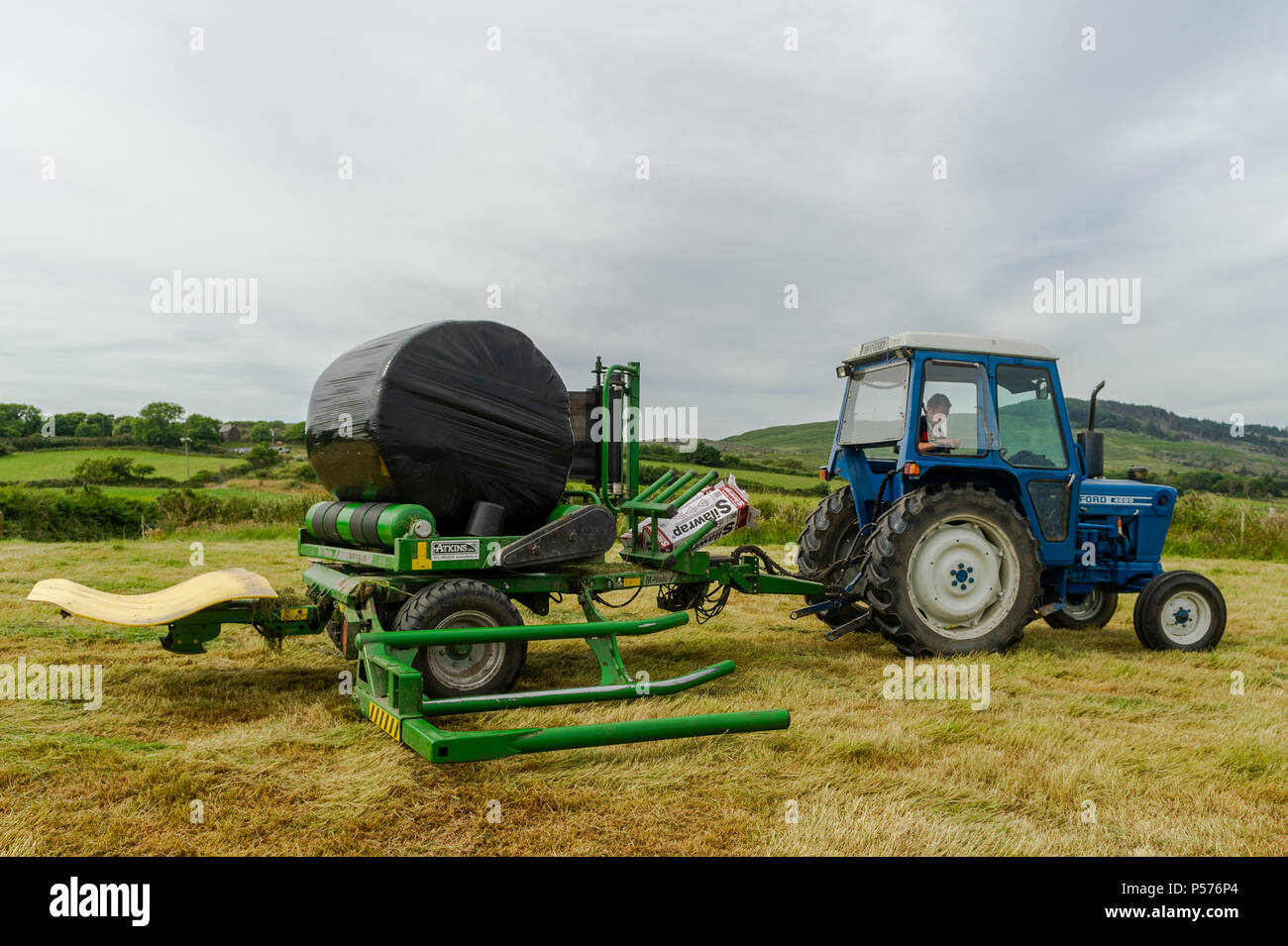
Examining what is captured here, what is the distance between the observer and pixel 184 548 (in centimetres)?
1358

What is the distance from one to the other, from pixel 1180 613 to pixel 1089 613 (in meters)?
1.29

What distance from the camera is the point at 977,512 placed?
22.3ft

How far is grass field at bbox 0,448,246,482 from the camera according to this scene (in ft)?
81.1

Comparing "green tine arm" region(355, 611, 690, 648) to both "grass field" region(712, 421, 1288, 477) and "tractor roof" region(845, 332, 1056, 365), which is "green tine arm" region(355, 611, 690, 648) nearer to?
"tractor roof" region(845, 332, 1056, 365)

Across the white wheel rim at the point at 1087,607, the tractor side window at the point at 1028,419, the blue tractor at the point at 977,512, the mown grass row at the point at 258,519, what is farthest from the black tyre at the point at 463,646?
the mown grass row at the point at 258,519

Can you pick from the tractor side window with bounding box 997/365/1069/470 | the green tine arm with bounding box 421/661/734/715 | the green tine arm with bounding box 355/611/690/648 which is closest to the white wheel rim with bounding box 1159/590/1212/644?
the tractor side window with bounding box 997/365/1069/470

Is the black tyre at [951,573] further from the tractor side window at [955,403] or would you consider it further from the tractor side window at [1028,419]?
the tractor side window at [1028,419]

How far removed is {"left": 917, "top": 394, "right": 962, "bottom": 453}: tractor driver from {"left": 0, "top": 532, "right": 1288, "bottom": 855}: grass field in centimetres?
181

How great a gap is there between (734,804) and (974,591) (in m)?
4.03

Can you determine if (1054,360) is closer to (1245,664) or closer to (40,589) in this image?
(1245,664)

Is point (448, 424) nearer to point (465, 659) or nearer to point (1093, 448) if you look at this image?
point (465, 659)

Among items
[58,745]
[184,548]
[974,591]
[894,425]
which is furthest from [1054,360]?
[184,548]

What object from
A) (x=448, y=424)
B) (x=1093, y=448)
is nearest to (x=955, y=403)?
(x=1093, y=448)

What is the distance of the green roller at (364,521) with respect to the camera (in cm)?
532
